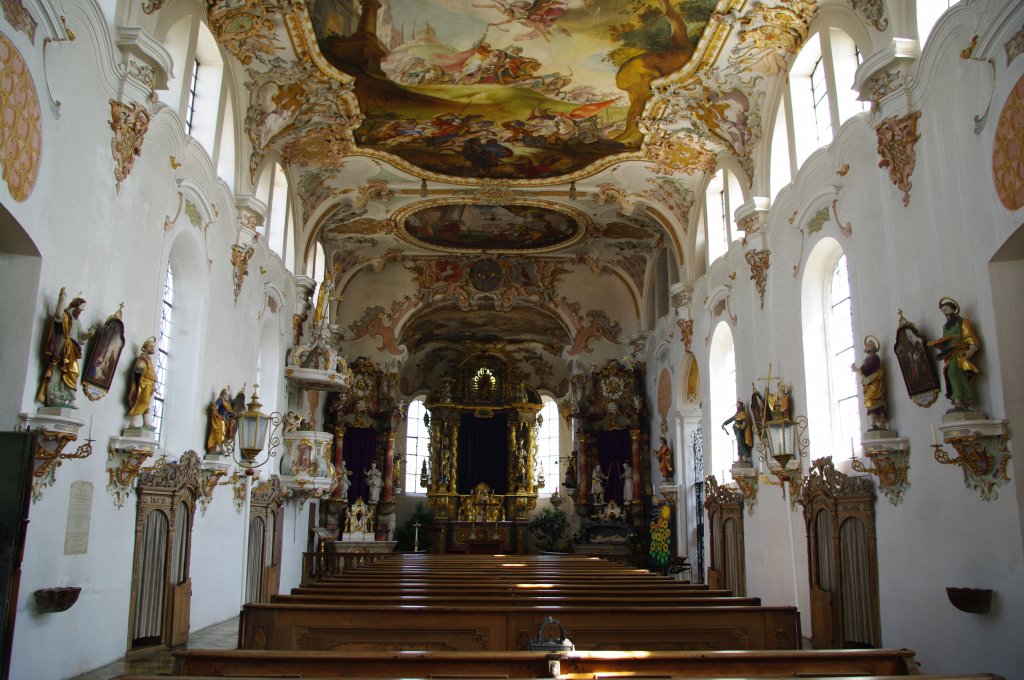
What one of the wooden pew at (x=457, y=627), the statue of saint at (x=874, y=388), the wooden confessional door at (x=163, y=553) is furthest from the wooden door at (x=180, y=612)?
the statue of saint at (x=874, y=388)

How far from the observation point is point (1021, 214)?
24.0 ft

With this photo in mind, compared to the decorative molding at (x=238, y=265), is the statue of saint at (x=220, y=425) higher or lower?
lower

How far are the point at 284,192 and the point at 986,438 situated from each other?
14118 mm

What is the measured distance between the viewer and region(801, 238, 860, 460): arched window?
39.0 feet

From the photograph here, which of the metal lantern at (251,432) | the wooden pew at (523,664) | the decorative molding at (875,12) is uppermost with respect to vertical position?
the decorative molding at (875,12)

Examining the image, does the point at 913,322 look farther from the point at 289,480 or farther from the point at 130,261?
the point at 289,480

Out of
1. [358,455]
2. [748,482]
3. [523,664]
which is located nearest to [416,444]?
[358,455]

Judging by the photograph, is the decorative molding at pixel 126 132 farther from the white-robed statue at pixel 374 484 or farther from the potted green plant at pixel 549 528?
the potted green plant at pixel 549 528

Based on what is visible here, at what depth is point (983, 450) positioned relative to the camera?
779 centimetres

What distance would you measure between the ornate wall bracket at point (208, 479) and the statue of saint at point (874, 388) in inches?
356

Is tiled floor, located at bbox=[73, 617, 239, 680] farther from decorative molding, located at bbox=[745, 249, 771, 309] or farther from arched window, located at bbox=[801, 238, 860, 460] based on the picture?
decorative molding, located at bbox=[745, 249, 771, 309]

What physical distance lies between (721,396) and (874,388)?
24.8 ft

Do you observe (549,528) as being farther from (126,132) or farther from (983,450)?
(983,450)

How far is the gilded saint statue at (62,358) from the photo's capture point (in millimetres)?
8023
